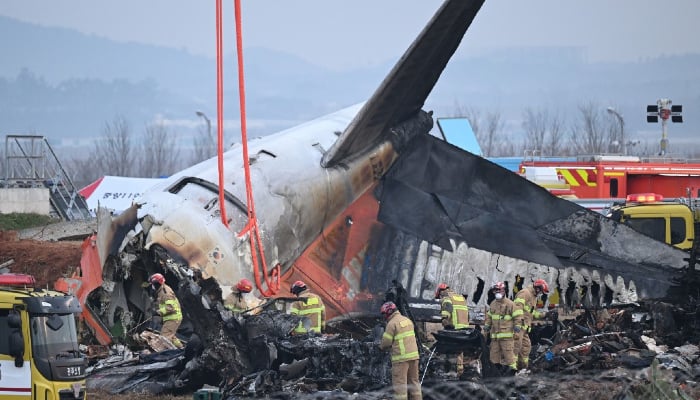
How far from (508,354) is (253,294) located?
3955 millimetres

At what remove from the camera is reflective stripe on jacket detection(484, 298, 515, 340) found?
14.5 metres

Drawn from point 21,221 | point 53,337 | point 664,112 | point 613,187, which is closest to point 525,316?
point 53,337

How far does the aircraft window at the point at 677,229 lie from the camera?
21.5 metres

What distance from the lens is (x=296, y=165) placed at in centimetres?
1702

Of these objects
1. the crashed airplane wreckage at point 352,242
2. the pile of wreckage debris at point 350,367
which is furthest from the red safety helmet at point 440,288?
the pile of wreckage debris at point 350,367

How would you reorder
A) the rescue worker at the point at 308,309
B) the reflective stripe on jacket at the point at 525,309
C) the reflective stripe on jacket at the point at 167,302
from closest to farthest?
1. the reflective stripe on jacket at the point at 525,309
2. the rescue worker at the point at 308,309
3. the reflective stripe on jacket at the point at 167,302

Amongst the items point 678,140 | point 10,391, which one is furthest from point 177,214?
point 678,140

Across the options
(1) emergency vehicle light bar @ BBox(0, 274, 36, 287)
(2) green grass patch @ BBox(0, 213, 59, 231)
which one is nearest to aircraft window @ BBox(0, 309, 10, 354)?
(1) emergency vehicle light bar @ BBox(0, 274, 36, 287)

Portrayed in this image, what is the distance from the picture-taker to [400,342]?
12.1 m

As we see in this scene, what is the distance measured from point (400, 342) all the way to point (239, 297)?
3254 millimetres

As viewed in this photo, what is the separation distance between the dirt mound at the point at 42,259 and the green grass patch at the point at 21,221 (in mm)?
5492

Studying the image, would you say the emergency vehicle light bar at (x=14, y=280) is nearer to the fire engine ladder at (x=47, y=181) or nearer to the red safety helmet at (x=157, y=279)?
the red safety helmet at (x=157, y=279)

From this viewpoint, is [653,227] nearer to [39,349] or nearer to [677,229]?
[677,229]

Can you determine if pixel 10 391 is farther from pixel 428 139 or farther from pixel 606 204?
pixel 606 204
